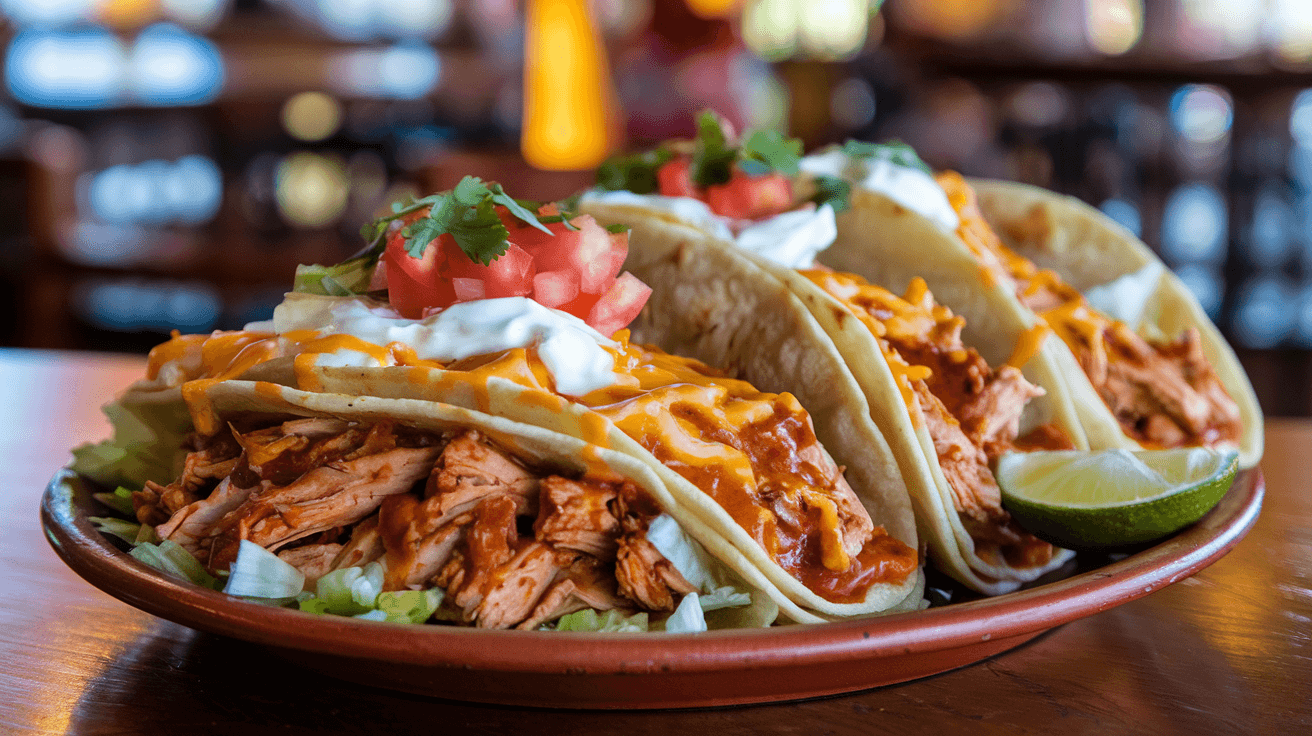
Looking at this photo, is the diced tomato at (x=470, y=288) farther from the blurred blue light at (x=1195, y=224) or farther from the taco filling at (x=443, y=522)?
the blurred blue light at (x=1195, y=224)

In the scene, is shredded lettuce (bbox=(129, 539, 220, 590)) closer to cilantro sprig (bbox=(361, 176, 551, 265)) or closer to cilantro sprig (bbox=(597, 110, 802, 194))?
cilantro sprig (bbox=(361, 176, 551, 265))

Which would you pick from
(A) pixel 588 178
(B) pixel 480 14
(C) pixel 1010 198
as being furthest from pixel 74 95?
(C) pixel 1010 198

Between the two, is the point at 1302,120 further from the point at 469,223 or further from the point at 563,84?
the point at 469,223

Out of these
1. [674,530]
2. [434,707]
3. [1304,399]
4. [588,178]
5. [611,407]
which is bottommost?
[1304,399]

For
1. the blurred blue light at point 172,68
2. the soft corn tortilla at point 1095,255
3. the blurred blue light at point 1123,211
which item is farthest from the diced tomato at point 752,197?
the blurred blue light at point 172,68

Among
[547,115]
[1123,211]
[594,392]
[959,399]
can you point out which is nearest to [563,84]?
[547,115]

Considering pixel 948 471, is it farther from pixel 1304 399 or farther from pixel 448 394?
pixel 1304 399
